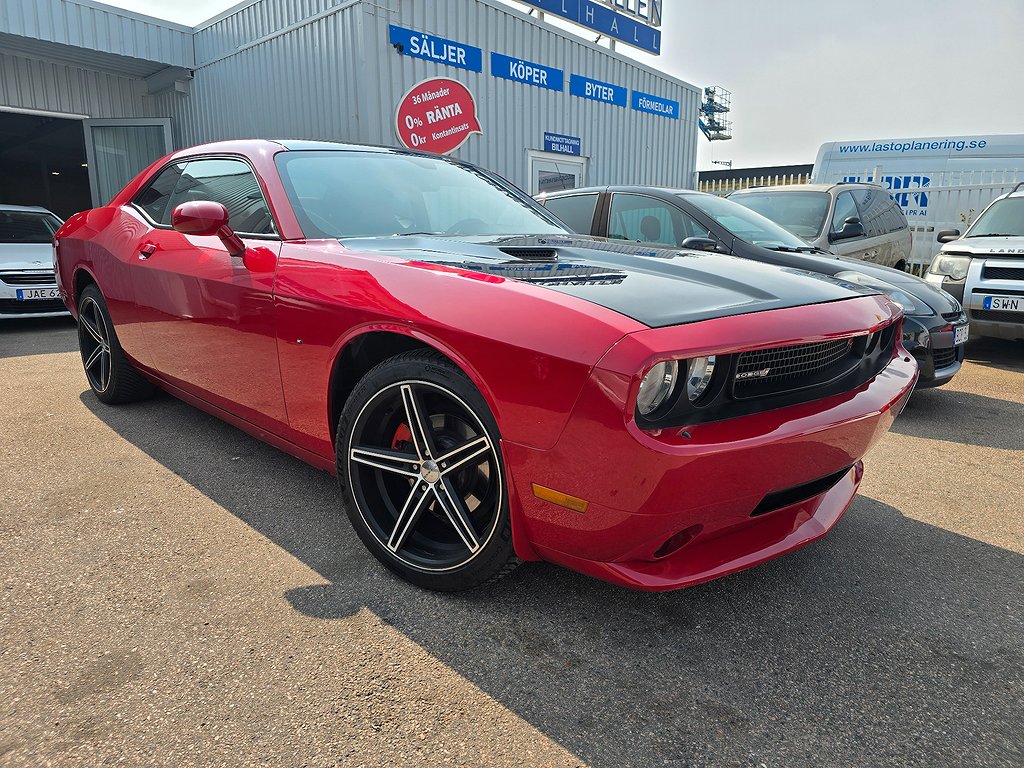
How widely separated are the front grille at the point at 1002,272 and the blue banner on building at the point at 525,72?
22.9ft

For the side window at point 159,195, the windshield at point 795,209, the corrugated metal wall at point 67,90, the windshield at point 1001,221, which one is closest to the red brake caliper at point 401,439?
the side window at point 159,195

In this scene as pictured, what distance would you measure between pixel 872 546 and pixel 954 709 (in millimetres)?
871

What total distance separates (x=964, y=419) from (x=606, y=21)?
10.6m

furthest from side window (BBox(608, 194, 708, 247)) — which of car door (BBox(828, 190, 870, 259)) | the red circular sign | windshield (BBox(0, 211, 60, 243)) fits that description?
windshield (BBox(0, 211, 60, 243))

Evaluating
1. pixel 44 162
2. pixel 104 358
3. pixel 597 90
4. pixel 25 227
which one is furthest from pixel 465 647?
pixel 44 162

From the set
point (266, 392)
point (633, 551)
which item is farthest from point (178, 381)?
point (633, 551)

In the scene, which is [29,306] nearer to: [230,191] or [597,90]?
[230,191]

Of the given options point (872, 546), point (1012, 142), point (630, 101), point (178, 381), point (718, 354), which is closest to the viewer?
point (718, 354)

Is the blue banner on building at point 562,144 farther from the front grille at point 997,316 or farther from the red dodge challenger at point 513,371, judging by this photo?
the red dodge challenger at point 513,371

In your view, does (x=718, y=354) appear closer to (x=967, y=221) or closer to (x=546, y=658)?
(x=546, y=658)

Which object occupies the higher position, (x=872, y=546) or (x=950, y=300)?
(x=950, y=300)

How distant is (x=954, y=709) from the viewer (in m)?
1.56

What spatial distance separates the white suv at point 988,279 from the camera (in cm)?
552

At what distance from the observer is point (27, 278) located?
22.5ft
